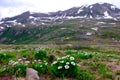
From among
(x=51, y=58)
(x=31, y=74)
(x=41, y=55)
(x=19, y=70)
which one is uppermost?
(x=19, y=70)

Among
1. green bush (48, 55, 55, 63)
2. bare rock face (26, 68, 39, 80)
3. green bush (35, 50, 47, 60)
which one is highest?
bare rock face (26, 68, 39, 80)

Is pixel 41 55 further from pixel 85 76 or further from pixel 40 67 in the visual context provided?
pixel 85 76

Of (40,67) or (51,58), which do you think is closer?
(40,67)

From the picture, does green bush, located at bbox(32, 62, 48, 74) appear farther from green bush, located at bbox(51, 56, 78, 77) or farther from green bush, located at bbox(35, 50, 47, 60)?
green bush, located at bbox(35, 50, 47, 60)

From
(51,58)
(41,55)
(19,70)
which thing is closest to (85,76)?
(19,70)

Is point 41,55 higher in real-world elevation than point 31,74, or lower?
lower

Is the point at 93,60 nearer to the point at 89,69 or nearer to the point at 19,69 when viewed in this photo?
the point at 89,69

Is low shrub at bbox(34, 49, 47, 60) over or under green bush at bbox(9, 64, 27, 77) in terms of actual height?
under

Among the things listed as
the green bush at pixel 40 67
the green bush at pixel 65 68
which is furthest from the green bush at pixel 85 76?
the green bush at pixel 40 67

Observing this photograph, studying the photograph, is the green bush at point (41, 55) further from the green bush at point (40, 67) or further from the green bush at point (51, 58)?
the green bush at point (40, 67)

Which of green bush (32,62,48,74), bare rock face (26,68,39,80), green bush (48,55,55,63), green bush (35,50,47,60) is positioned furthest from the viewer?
green bush (35,50,47,60)

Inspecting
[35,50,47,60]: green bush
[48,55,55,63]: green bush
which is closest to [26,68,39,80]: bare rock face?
[48,55,55,63]: green bush

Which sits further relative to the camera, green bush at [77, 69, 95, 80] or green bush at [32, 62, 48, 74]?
green bush at [32, 62, 48, 74]

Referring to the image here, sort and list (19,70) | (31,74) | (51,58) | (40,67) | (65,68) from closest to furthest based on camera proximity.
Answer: (65,68) < (31,74) < (19,70) < (40,67) < (51,58)
